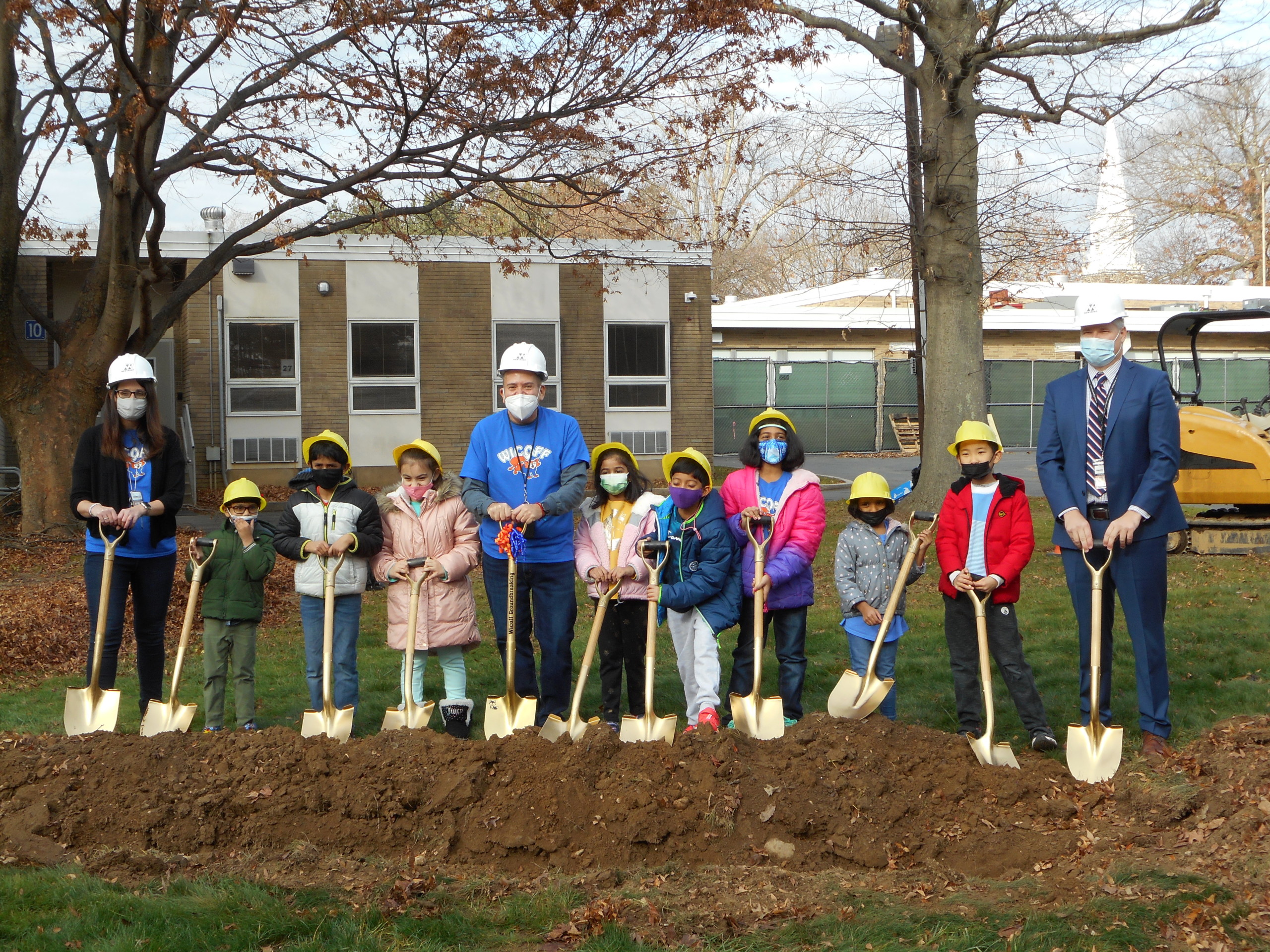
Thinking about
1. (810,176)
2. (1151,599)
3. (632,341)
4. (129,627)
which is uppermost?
(810,176)

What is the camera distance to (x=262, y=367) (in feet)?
69.6

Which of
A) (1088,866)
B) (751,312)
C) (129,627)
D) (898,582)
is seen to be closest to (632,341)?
(751,312)

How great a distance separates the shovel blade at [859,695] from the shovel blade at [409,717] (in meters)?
2.07

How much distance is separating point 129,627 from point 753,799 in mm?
7963

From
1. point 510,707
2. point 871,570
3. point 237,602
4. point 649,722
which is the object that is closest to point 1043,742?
point 871,570

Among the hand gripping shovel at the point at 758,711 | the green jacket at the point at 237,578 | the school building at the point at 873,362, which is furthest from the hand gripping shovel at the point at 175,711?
the school building at the point at 873,362

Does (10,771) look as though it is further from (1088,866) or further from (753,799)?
(1088,866)

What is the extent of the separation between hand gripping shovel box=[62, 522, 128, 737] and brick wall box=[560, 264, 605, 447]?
16.5 metres

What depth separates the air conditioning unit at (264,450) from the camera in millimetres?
21094

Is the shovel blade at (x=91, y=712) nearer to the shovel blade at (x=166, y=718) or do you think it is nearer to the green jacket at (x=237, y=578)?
the shovel blade at (x=166, y=718)

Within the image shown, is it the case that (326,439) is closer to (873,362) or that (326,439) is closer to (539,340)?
(539,340)

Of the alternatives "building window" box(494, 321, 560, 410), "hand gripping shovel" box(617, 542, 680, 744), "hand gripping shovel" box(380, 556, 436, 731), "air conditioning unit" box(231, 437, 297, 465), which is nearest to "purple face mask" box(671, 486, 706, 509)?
"hand gripping shovel" box(617, 542, 680, 744)

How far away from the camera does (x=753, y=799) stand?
4.95m

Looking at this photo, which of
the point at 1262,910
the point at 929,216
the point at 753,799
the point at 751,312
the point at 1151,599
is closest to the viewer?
the point at 1262,910
